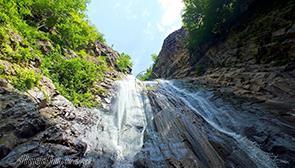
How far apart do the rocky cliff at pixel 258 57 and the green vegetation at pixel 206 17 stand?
0.73 m

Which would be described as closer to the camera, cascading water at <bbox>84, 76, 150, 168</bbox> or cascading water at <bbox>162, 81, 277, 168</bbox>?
cascading water at <bbox>162, 81, 277, 168</bbox>

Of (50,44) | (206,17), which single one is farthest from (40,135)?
(206,17)

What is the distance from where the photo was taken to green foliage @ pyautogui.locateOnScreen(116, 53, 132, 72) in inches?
891

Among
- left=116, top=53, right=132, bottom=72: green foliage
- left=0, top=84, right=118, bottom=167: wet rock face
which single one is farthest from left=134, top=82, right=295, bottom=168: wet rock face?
left=116, top=53, right=132, bottom=72: green foliage

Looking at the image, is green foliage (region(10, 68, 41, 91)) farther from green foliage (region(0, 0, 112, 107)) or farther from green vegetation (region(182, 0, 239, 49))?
green vegetation (region(182, 0, 239, 49))

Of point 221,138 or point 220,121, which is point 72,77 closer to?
point 220,121

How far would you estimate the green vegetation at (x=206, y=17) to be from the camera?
16.5 meters

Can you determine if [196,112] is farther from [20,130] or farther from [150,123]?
[20,130]

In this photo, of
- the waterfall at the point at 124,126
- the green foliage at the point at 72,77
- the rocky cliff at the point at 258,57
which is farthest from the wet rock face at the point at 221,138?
the green foliage at the point at 72,77

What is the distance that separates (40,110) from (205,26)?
1428 centimetres

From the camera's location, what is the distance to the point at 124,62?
2341 centimetres

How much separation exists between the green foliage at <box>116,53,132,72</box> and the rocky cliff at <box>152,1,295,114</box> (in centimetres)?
713

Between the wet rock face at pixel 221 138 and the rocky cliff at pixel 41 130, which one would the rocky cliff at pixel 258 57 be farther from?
the rocky cliff at pixel 41 130

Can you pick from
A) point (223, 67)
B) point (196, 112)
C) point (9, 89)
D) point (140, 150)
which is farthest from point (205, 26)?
point (9, 89)
